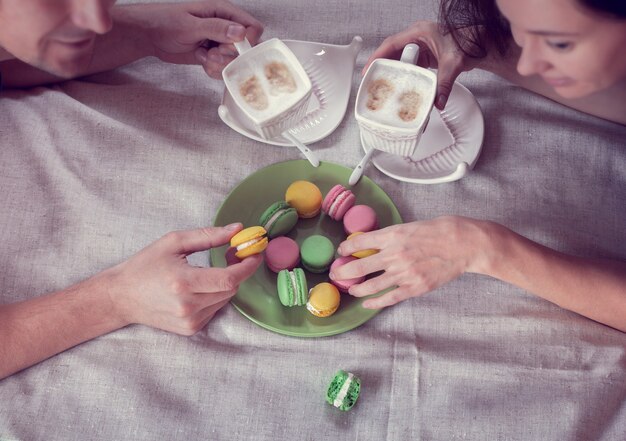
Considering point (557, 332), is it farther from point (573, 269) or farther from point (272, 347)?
point (272, 347)

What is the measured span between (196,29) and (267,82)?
0.21 metres

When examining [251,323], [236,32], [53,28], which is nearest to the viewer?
[53,28]

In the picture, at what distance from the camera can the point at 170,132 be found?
121 centimetres

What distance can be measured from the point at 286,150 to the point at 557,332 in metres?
0.59

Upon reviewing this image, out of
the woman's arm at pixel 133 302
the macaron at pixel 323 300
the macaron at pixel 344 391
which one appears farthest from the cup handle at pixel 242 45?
the macaron at pixel 344 391

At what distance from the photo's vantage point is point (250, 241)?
99 centimetres

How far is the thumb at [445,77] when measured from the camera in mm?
1073

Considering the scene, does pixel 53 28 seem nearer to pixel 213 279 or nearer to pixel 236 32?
pixel 236 32

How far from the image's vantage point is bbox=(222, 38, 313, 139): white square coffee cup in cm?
107

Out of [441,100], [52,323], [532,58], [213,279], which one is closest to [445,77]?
[441,100]

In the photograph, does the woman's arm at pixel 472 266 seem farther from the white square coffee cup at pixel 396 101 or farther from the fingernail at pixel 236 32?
the fingernail at pixel 236 32

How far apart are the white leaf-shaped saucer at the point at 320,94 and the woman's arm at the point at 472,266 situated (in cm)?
30

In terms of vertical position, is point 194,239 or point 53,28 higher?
point 53,28

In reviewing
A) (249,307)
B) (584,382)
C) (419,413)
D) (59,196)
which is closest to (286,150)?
(249,307)
